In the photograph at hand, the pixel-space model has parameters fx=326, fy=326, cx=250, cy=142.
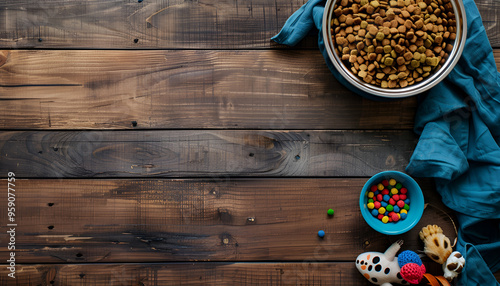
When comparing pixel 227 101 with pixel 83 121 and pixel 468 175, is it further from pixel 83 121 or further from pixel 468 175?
pixel 468 175

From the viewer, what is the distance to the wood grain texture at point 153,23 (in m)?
0.96

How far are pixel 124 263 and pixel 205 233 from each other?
25 centimetres

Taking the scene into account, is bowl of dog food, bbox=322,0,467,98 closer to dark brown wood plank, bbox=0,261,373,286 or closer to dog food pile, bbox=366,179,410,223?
dog food pile, bbox=366,179,410,223

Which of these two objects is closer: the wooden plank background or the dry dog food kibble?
the dry dog food kibble

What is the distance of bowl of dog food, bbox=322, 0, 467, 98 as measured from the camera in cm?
82

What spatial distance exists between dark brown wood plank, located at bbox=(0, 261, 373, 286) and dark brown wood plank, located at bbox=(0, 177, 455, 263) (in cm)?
2

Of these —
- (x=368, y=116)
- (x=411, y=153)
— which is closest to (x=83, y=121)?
(x=368, y=116)

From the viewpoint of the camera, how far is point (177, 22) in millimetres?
960

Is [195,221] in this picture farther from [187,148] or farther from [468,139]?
[468,139]

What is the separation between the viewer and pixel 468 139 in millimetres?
920

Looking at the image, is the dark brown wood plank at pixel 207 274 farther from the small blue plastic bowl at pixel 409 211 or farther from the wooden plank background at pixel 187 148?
the small blue plastic bowl at pixel 409 211

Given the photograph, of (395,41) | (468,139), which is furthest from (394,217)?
(395,41)

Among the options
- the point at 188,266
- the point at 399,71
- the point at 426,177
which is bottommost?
the point at 188,266

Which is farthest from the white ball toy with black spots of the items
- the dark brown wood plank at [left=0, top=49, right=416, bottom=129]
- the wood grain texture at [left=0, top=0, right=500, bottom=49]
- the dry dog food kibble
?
the wood grain texture at [left=0, top=0, right=500, bottom=49]
